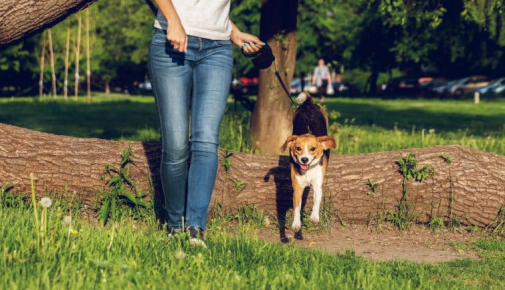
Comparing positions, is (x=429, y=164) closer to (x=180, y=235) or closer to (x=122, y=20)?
(x=180, y=235)

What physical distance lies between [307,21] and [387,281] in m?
42.4

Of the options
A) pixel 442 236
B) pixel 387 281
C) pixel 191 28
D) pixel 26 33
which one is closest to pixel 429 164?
pixel 442 236

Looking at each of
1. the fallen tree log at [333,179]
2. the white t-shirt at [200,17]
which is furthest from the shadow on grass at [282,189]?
the white t-shirt at [200,17]

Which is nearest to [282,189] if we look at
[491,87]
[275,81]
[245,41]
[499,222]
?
[245,41]

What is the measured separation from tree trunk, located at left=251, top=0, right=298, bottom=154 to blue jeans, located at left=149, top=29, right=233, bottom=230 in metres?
4.83

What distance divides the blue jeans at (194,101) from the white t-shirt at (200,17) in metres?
0.05

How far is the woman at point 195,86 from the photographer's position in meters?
4.44

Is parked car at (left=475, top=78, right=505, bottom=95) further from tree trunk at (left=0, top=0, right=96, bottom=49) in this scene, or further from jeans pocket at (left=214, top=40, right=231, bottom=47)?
jeans pocket at (left=214, top=40, right=231, bottom=47)

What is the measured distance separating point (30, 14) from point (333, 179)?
9.55 ft

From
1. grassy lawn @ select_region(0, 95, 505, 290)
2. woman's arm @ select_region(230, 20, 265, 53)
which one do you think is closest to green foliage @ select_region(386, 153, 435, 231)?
grassy lawn @ select_region(0, 95, 505, 290)

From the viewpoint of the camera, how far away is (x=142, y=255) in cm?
416

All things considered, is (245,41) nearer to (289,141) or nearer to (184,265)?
(289,141)

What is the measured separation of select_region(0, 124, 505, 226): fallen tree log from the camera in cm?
609

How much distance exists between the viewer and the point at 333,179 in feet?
20.8
